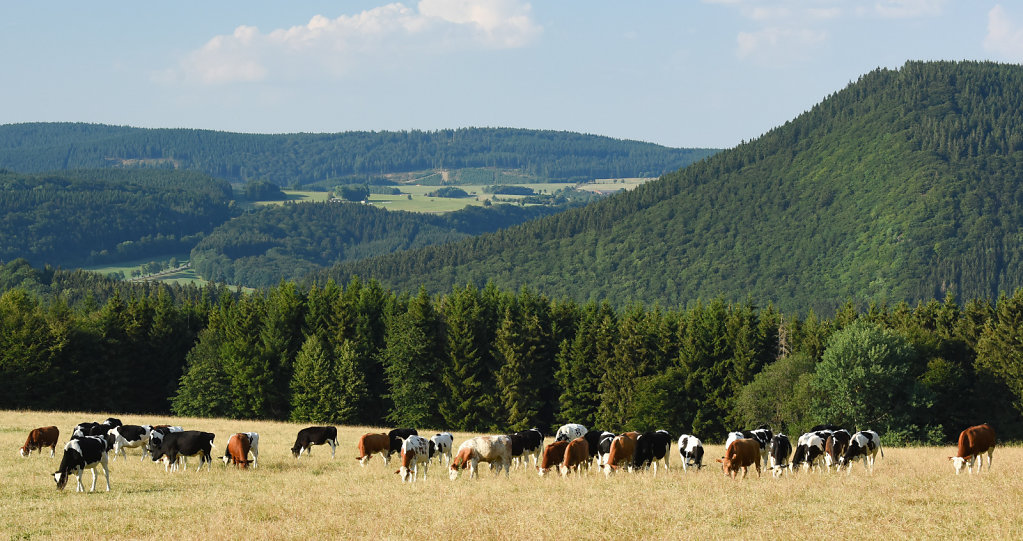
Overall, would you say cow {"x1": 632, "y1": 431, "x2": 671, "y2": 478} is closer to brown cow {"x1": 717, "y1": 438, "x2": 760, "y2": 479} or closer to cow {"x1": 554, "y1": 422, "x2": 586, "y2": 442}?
brown cow {"x1": 717, "y1": 438, "x2": 760, "y2": 479}

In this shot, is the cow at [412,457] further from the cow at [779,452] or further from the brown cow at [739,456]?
the cow at [779,452]

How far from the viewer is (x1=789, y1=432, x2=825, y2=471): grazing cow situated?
3494 centimetres

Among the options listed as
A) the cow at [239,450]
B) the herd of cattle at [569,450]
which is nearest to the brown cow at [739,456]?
the herd of cattle at [569,450]

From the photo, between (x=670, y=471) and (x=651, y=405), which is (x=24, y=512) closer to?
(x=670, y=471)

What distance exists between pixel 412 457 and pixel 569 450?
219 inches

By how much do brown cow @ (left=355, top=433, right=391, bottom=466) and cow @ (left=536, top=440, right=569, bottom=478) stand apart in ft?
22.3

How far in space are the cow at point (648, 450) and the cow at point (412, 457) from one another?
7.53 metres

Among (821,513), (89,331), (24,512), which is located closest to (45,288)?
(89,331)

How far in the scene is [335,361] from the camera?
81.0 metres

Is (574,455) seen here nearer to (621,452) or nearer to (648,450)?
(621,452)

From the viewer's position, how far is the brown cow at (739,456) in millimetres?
32406

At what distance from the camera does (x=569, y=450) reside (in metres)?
34.1

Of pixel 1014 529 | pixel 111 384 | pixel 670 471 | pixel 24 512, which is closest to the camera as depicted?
pixel 1014 529

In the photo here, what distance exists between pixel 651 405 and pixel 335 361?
26665 mm
